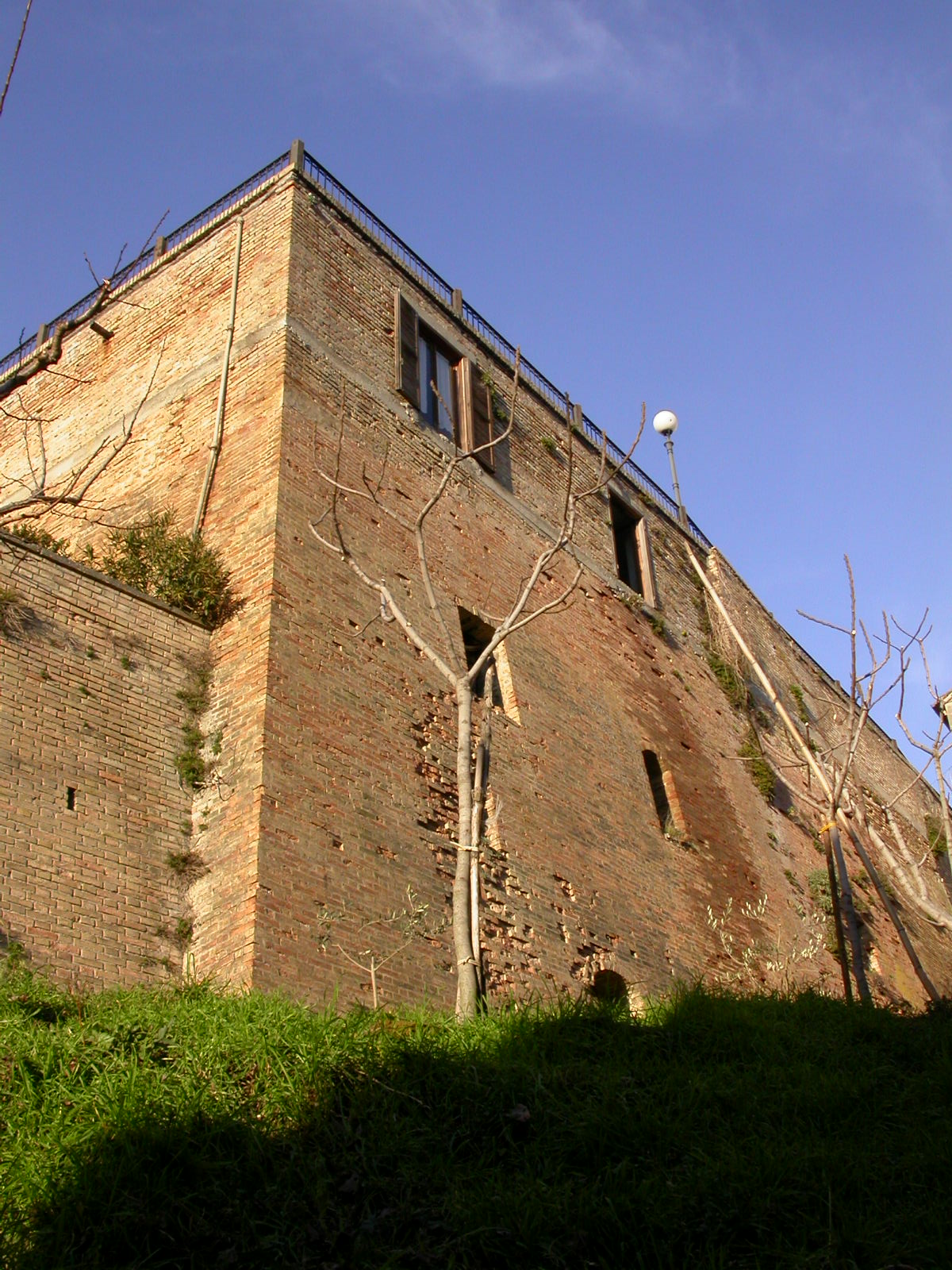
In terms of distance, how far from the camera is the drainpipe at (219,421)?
11.2 metres

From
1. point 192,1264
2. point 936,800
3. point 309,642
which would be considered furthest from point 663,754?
point 936,800

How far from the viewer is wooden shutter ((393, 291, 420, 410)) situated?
44.3 feet

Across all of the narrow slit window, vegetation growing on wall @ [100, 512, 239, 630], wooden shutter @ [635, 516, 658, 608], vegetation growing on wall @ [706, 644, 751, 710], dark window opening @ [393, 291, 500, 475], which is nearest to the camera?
vegetation growing on wall @ [100, 512, 239, 630]

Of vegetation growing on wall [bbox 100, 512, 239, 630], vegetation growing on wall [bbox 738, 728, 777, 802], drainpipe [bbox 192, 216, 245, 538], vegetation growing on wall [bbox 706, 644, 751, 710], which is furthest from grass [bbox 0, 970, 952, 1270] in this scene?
vegetation growing on wall [bbox 706, 644, 751, 710]

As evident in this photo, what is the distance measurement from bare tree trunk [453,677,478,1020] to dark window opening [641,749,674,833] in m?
5.84

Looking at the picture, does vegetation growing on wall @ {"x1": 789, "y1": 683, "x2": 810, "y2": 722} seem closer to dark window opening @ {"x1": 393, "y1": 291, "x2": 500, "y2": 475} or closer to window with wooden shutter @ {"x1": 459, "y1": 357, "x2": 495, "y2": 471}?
dark window opening @ {"x1": 393, "y1": 291, "x2": 500, "y2": 475}

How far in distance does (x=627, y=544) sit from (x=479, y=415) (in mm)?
3915

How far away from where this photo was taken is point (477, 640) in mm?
12852

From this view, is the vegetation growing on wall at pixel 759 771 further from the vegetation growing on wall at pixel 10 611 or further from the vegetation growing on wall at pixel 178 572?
the vegetation growing on wall at pixel 10 611

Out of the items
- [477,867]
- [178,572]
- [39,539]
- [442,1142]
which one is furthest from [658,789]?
[442,1142]

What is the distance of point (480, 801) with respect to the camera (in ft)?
27.1

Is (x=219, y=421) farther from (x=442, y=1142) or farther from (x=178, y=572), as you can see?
(x=442, y=1142)

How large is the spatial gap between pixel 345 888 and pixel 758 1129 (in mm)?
3764

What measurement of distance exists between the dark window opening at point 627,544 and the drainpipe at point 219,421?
6263 millimetres
